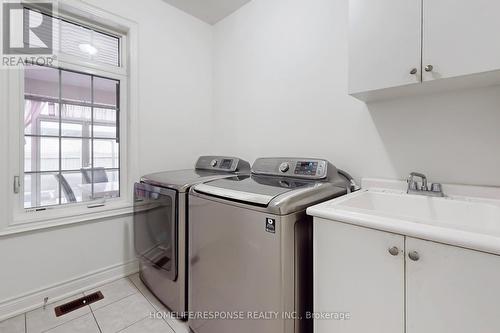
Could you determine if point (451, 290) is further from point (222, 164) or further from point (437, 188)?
point (222, 164)

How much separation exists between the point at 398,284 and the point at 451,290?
0.49 ft

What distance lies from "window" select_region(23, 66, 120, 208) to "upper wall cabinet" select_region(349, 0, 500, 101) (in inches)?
81.2

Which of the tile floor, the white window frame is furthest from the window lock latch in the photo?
the tile floor

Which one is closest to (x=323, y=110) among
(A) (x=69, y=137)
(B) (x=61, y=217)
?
(A) (x=69, y=137)

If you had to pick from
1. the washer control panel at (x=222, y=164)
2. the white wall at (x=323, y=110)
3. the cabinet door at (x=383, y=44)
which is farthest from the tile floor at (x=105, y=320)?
the cabinet door at (x=383, y=44)

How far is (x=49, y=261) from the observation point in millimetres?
1755

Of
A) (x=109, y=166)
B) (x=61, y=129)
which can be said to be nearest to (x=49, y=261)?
(x=109, y=166)

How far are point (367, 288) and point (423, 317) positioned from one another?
183mm

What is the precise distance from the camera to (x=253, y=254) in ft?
3.67

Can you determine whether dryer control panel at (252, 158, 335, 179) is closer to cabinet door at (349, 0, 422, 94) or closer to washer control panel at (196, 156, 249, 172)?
washer control panel at (196, 156, 249, 172)

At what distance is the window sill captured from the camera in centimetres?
162

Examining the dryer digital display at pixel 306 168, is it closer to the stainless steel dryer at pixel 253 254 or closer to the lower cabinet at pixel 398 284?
the stainless steel dryer at pixel 253 254

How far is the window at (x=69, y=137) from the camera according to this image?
1743 millimetres

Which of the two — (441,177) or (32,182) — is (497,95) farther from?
(32,182)
